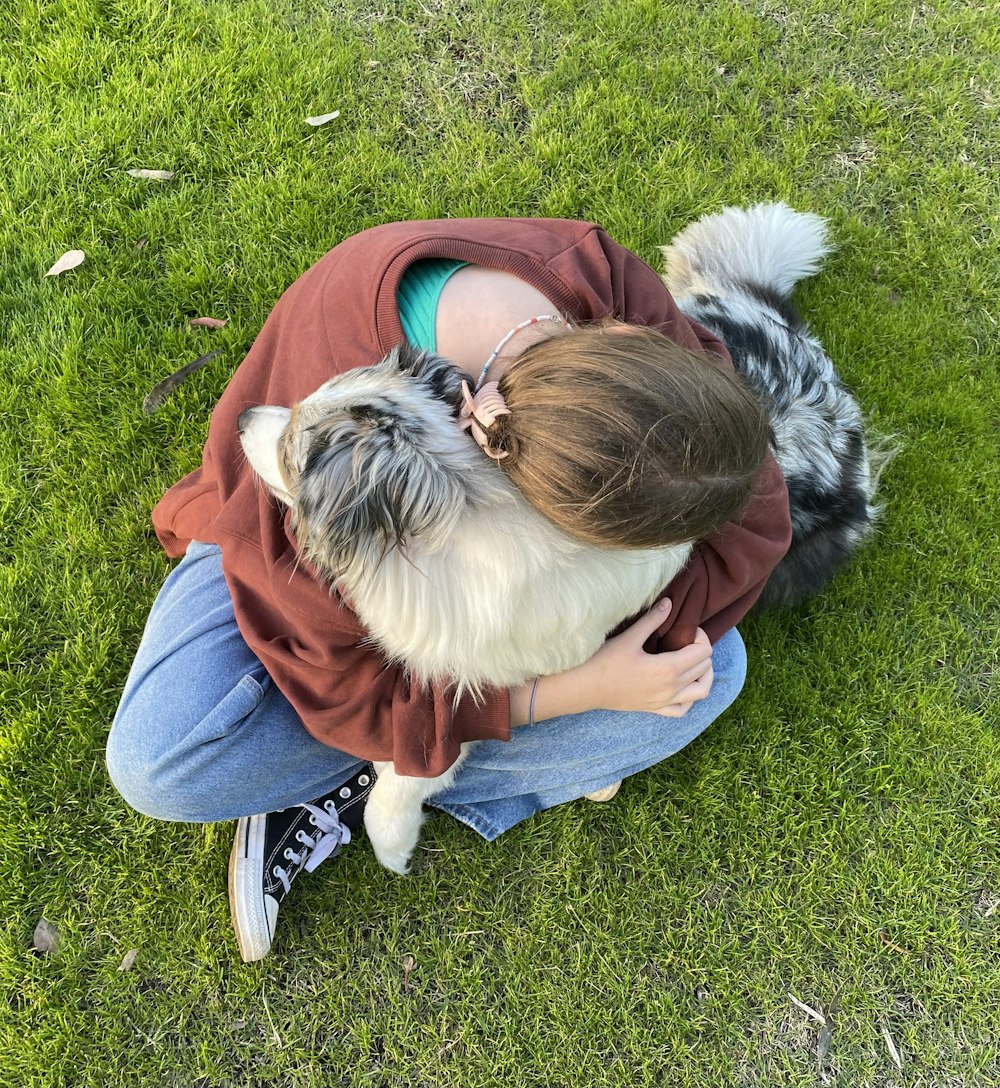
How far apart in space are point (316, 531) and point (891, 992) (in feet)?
9.44

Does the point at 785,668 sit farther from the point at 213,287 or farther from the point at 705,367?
the point at 213,287

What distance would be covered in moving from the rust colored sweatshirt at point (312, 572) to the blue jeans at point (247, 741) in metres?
0.23

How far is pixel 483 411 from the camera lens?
1680 mm

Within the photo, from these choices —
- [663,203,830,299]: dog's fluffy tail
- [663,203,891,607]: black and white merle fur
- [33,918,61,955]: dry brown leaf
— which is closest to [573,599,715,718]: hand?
[663,203,891,607]: black and white merle fur

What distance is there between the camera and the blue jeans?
2.50m

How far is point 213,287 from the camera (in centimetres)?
374

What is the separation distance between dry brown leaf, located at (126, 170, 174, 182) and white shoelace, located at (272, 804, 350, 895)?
3104mm

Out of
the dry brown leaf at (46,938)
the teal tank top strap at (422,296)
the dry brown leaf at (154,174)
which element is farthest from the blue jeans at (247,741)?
the dry brown leaf at (154,174)

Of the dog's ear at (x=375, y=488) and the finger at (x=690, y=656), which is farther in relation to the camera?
the finger at (x=690, y=656)

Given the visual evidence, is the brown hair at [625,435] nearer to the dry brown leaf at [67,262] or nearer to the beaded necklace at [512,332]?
the beaded necklace at [512,332]

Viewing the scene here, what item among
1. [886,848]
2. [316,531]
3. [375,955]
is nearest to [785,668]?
[886,848]

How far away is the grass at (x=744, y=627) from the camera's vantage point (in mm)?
2863

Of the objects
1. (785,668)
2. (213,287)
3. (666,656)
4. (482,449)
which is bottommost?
(785,668)

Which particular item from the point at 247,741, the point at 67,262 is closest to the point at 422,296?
the point at 247,741
